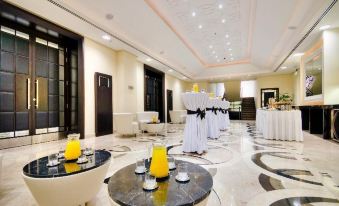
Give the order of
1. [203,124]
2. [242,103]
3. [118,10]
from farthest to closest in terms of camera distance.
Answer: [242,103] → [118,10] → [203,124]

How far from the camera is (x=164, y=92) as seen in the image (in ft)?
38.9

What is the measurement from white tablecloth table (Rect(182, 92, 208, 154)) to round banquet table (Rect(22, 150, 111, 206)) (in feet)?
7.76

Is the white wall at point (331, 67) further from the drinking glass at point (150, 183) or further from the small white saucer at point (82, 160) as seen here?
the small white saucer at point (82, 160)

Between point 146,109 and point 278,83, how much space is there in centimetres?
987

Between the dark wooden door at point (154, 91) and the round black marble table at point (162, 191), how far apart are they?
29.1ft

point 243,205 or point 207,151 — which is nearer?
point 243,205

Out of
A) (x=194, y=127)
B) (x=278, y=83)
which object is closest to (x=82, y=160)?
(x=194, y=127)

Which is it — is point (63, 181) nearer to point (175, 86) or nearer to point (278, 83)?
point (175, 86)

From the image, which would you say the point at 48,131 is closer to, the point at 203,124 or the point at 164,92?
the point at 203,124

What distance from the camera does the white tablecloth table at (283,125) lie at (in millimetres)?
4918

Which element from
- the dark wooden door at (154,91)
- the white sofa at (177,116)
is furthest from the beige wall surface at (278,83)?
the dark wooden door at (154,91)

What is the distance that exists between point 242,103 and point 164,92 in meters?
7.71

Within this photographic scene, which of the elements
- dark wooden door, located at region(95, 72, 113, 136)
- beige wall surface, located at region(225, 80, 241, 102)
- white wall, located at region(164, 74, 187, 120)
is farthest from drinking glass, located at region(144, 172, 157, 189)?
beige wall surface, located at region(225, 80, 241, 102)

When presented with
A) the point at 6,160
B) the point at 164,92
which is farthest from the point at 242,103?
the point at 6,160
